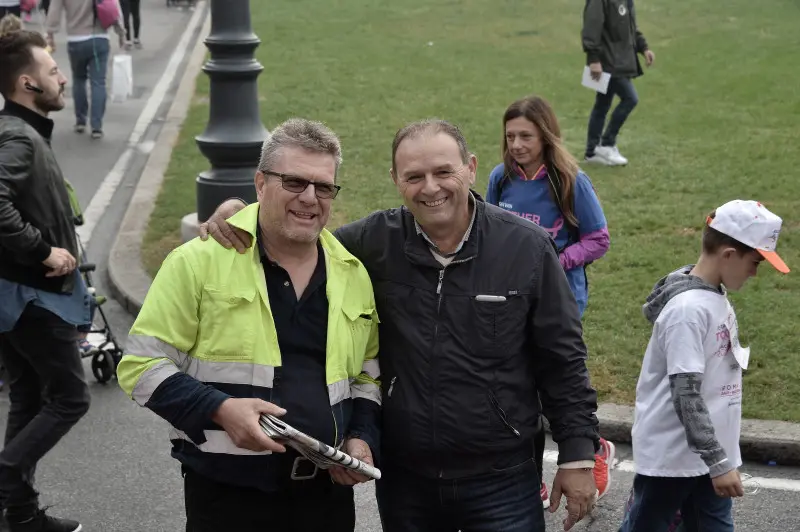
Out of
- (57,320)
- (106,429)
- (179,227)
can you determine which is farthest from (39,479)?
(179,227)

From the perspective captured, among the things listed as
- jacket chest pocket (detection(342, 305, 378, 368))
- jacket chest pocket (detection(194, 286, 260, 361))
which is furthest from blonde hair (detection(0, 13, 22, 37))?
jacket chest pocket (detection(342, 305, 378, 368))

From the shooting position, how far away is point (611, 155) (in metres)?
12.3

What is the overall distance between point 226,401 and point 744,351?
2105 mm

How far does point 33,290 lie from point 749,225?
118 inches

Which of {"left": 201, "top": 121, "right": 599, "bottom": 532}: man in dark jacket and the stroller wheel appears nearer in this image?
{"left": 201, "top": 121, "right": 599, "bottom": 532}: man in dark jacket

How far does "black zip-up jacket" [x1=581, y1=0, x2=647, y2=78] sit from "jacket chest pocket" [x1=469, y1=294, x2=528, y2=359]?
9.35 metres

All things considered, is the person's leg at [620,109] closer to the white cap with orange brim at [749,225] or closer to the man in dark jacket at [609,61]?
the man in dark jacket at [609,61]

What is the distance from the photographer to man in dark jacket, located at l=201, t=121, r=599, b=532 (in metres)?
3.46

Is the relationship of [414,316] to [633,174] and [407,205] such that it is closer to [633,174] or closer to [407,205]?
[407,205]

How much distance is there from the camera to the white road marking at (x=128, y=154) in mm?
11098

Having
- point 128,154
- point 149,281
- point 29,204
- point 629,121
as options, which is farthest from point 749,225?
point 128,154

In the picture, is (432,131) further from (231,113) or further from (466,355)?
(231,113)

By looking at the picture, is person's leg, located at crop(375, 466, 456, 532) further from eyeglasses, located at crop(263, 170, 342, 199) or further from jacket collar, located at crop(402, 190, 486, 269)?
eyeglasses, located at crop(263, 170, 342, 199)

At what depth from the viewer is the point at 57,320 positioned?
201 inches
